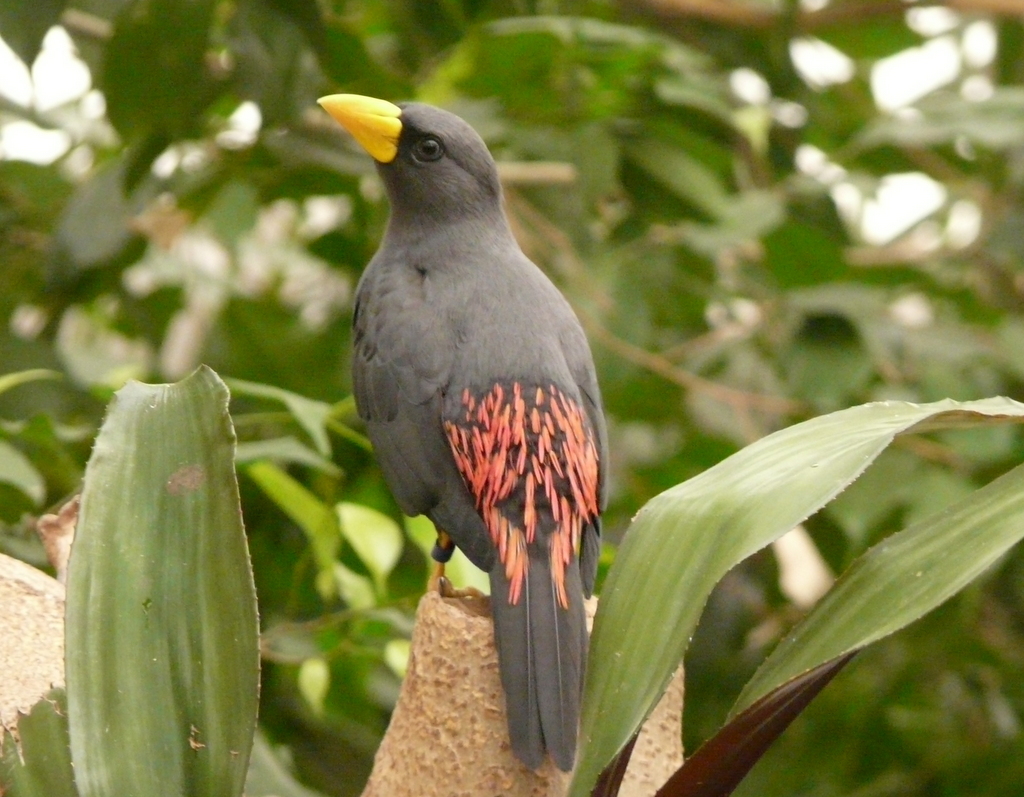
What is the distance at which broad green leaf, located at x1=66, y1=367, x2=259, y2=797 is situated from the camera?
114 centimetres

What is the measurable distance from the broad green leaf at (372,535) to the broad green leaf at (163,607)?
2.35 feet

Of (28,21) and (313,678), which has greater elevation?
(28,21)

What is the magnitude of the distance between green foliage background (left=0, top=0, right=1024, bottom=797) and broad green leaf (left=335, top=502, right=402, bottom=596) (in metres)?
0.01

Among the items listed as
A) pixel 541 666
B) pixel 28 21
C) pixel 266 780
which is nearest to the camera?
pixel 541 666

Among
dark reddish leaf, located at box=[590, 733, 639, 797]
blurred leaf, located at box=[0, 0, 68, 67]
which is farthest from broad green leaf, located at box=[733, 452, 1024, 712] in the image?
blurred leaf, located at box=[0, 0, 68, 67]

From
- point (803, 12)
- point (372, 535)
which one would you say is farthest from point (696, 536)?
point (803, 12)

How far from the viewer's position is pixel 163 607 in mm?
1210

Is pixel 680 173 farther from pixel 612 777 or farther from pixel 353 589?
pixel 612 777

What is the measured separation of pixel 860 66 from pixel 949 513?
2809mm

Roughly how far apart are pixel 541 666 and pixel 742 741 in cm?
22

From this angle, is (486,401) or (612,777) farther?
(486,401)

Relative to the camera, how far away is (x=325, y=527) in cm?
204

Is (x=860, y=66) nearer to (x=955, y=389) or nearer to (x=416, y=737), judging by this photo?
(x=955, y=389)

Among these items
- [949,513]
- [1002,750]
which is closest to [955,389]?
[1002,750]
